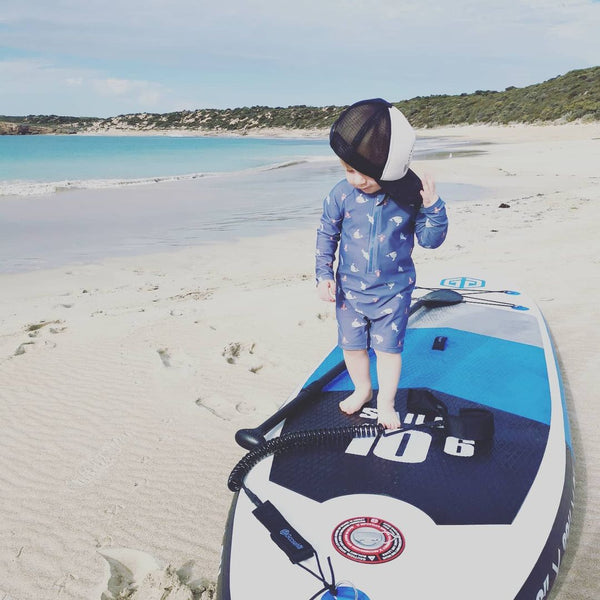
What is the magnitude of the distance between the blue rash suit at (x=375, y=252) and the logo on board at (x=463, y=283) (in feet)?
7.39

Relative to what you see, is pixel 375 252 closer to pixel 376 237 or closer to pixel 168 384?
pixel 376 237

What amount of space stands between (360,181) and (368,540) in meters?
1.46

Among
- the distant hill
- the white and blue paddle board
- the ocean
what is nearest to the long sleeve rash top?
the white and blue paddle board

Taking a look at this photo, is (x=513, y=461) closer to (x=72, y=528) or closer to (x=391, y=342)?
(x=391, y=342)

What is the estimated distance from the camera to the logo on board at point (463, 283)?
489cm

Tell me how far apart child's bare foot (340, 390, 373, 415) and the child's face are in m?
1.07

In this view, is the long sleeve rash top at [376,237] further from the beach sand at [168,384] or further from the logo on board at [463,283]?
the logo on board at [463,283]

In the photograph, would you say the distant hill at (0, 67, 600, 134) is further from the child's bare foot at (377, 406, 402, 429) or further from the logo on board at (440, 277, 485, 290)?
the child's bare foot at (377, 406, 402, 429)

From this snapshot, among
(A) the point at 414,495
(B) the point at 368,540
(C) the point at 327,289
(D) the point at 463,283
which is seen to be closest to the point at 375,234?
(C) the point at 327,289

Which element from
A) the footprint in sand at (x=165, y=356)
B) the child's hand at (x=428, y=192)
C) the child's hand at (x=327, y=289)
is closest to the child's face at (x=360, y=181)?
the child's hand at (x=428, y=192)

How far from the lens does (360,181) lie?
8.34ft

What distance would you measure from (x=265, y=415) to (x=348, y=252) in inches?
62.0

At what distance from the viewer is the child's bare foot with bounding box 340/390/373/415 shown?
9.83 ft

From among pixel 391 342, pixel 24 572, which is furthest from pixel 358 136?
pixel 24 572
